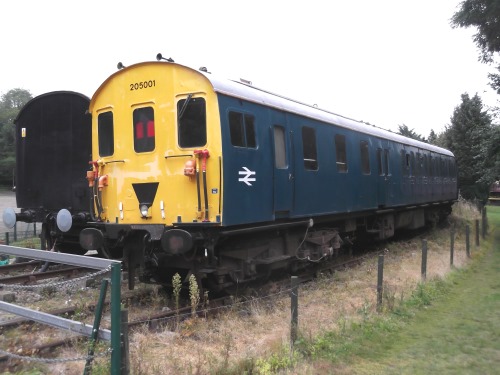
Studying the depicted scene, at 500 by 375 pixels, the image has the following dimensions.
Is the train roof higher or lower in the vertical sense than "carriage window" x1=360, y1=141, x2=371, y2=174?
higher

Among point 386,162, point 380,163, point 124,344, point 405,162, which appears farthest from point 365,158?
point 124,344

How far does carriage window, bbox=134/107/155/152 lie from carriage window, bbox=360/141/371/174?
6.13m

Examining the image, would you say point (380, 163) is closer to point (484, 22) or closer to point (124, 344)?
point (484, 22)

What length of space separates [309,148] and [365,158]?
11.2 ft

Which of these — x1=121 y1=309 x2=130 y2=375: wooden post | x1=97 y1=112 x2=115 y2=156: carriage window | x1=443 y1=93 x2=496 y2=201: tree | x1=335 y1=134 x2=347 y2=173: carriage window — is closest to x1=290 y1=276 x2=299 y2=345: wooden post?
x1=121 y1=309 x2=130 y2=375: wooden post

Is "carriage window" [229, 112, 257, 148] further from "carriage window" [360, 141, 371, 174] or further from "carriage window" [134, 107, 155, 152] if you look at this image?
"carriage window" [360, 141, 371, 174]

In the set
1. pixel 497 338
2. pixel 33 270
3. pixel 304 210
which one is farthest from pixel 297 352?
pixel 33 270

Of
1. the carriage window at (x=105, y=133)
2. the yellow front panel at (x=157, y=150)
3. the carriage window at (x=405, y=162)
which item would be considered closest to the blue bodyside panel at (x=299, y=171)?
the yellow front panel at (x=157, y=150)

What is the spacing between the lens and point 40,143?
11.5m

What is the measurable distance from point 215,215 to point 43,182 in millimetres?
6278

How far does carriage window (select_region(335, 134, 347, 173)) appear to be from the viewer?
1064 centimetres

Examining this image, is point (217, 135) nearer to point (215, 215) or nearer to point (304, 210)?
point (215, 215)

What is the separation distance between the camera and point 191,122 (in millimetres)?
7164

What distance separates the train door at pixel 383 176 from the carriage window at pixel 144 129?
24.3 feet
